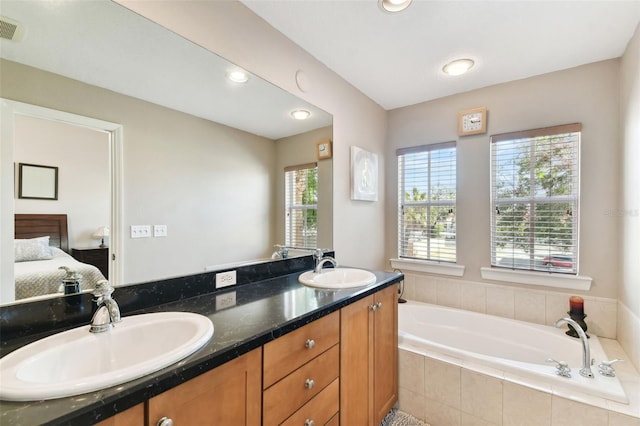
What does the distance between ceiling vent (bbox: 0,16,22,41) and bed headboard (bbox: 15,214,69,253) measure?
580mm

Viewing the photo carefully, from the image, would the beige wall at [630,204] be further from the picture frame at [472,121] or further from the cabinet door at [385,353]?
the cabinet door at [385,353]

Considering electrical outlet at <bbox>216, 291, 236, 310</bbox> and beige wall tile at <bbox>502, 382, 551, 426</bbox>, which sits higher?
electrical outlet at <bbox>216, 291, 236, 310</bbox>

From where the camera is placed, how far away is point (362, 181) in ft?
8.63

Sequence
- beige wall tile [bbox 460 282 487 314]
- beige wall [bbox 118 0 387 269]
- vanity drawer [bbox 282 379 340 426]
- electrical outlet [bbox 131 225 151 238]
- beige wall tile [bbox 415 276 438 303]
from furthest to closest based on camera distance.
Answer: beige wall tile [bbox 415 276 438 303], beige wall tile [bbox 460 282 487 314], beige wall [bbox 118 0 387 269], electrical outlet [bbox 131 225 151 238], vanity drawer [bbox 282 379 340 426]

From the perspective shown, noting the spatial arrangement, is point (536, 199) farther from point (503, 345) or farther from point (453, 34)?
point (453, 34)

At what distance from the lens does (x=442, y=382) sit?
1.81 meters

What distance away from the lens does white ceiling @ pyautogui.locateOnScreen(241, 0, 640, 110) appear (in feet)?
5.22

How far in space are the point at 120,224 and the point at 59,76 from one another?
577 mm

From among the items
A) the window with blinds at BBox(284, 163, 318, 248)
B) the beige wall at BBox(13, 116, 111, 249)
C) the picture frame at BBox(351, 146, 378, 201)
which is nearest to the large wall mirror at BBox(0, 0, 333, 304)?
the beige wall at BBox(13, 116, 111, 249)

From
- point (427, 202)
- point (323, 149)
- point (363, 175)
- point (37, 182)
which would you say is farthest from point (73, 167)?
point (427, 202)

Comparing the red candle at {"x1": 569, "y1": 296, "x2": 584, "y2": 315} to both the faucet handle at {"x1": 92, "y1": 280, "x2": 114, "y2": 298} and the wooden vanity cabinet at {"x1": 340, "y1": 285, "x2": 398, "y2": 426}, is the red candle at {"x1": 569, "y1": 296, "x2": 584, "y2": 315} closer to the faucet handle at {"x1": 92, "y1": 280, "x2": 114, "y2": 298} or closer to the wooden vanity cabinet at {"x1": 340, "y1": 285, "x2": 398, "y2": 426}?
the wooden vanity cabinet at {"x1": 340, "y1": 285, "x2": 398, "y2": 426}

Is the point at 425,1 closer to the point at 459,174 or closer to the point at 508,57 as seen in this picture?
the point at 508,57

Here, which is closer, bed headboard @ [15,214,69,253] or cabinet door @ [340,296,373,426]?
bed headboard @ [15,214,69,253]

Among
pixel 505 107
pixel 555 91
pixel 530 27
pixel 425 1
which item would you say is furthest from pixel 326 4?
pixel 555 91
